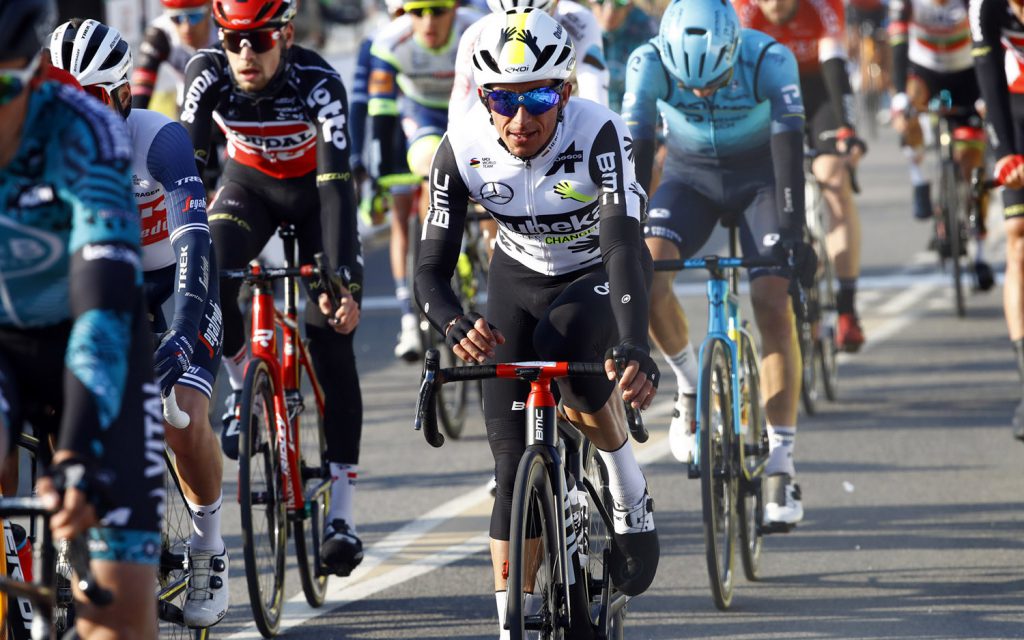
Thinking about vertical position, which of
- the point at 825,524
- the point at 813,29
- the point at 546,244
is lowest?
the point at 825,524

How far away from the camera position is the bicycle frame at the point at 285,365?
20.7ft

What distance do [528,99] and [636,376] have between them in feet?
3.32

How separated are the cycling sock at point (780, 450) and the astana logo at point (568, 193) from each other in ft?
7.09

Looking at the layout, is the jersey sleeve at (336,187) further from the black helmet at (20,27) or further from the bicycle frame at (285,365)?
the black helmet at (20,27)

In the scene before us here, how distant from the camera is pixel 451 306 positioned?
511cm

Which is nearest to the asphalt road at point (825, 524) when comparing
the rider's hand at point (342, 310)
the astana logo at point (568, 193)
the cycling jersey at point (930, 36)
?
the rider's hand at point (342, 310)

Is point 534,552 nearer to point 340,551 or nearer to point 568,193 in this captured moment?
point 568,193

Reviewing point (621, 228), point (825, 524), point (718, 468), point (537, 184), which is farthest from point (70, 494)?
point (825, 524)

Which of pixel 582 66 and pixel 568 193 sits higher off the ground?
pixel 582 66

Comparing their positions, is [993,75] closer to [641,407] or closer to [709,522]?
[709,522]

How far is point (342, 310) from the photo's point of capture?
639 cm

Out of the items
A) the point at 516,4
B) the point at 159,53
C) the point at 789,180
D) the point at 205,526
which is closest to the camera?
the point at 205,526

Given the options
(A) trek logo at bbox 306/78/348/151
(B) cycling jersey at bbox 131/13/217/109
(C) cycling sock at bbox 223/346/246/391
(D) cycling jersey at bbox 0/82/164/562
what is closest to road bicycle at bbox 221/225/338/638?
(C) cycling sock at bbox 223/346/246/391

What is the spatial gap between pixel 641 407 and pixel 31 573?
2082mm
